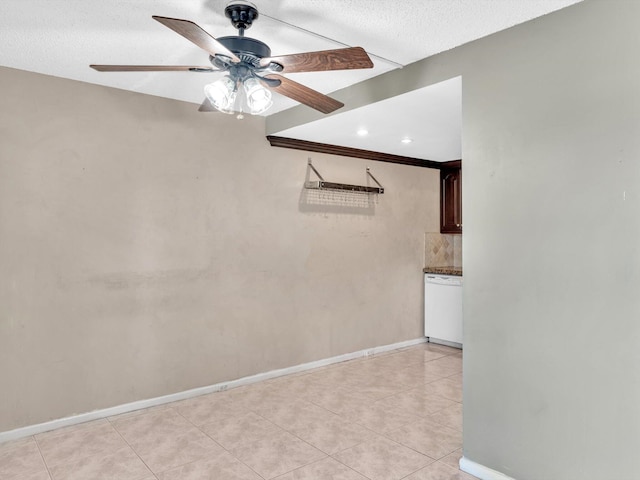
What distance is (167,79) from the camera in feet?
10.2

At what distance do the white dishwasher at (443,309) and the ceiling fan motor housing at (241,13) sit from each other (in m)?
3.81

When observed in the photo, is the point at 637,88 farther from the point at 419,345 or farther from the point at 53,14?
the point at 419,345

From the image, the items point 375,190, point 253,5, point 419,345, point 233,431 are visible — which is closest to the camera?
point 253,5

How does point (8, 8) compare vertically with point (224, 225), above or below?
above

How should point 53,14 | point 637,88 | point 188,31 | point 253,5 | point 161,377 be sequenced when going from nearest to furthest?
point 188,31
point 637,88
point 253,5
point 53,14
point 161,377

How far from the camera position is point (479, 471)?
2.38m

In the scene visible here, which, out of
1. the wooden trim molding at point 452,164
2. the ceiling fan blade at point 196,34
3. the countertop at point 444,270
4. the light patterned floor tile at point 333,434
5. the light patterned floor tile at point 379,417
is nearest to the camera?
the ceiling fan blade at point 196,34

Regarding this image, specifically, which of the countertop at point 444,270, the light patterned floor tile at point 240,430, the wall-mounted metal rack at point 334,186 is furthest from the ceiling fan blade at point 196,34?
the countertop at point 444,270

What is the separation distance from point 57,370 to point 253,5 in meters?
2.70

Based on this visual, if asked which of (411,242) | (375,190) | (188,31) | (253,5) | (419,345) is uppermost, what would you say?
(253,5)

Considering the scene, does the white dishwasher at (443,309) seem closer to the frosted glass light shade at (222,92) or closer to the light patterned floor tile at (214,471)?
the light patterned floor tile at (214,471)

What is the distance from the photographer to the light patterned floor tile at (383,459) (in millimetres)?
2453

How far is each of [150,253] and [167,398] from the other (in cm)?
116

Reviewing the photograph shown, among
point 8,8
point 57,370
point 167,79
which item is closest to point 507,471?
point 57,370
